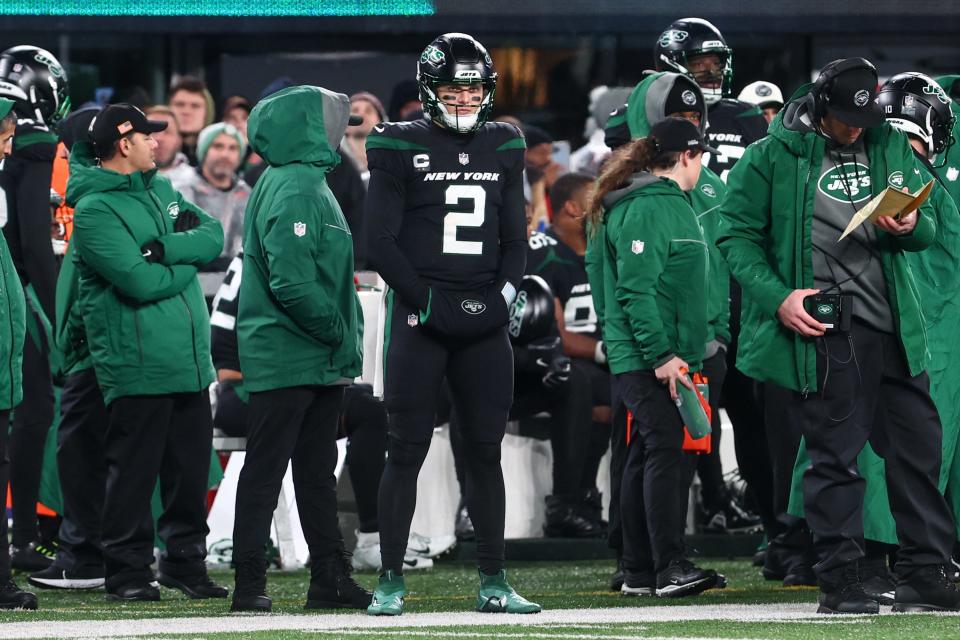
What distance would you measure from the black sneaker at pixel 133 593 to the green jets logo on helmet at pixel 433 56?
2413 mm

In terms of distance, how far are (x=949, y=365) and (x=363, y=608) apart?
244cm

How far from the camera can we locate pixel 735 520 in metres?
10.2

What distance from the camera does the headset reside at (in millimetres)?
6688

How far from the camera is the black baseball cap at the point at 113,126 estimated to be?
26.9 feet

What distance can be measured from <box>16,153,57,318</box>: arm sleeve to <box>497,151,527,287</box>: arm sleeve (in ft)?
9.34

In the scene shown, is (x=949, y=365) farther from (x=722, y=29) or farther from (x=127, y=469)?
(x=722, y=29)

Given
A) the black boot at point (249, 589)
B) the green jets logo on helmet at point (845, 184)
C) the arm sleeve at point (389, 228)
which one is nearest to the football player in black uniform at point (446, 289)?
the arm sleeve at point (389, 228)

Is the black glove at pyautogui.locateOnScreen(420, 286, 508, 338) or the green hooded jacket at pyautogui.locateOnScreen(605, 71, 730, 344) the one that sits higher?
the green hooded jacket at pyautogui.locateOnScreen(605, 71, 730, 344)

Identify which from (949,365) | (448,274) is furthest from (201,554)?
(949,365)

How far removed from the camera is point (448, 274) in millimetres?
7039

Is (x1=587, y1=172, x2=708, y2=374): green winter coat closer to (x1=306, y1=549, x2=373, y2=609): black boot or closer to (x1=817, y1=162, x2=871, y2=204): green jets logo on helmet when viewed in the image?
(x1=817, y1=162, x2=871, y2=204): green jets logo on helmet

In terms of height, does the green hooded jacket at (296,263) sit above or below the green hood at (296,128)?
below

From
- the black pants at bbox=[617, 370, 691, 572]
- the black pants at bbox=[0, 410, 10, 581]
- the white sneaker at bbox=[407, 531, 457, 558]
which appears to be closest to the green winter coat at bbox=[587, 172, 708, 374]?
the black pants at bbox=[617, 370, 691, 572]

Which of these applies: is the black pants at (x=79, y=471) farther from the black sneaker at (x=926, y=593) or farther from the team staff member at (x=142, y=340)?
the black sneaker at (x=926, y=593)
